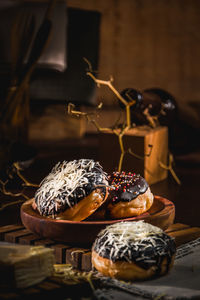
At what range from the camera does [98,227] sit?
1.09 metres

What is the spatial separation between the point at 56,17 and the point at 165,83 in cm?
174

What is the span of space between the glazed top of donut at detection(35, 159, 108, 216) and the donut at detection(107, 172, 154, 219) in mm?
33

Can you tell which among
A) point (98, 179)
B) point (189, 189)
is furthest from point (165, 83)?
point (98, 179)

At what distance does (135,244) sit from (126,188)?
20 centimetres

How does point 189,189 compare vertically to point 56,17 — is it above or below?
below

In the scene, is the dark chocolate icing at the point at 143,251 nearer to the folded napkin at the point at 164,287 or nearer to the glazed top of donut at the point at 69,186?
the folded napkin at the point at 164,287

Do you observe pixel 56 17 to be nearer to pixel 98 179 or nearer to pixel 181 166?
pixel 181 166

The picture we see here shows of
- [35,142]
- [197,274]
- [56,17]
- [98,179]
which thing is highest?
[56,17]

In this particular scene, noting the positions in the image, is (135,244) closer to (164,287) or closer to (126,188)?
(164,287)

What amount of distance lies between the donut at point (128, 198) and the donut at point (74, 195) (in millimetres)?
27

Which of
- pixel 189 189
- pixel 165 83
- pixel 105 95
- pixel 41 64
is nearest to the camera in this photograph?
pixel 189 189

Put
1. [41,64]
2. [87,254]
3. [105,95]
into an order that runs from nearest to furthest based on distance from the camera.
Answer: [87,254], [41,64], [105,95]

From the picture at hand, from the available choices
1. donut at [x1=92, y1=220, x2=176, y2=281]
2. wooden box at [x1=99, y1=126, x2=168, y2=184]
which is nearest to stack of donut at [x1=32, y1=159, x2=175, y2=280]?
donut at [x1=92, y1=220, x2=176, y2=281]

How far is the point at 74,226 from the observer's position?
3.56ft
